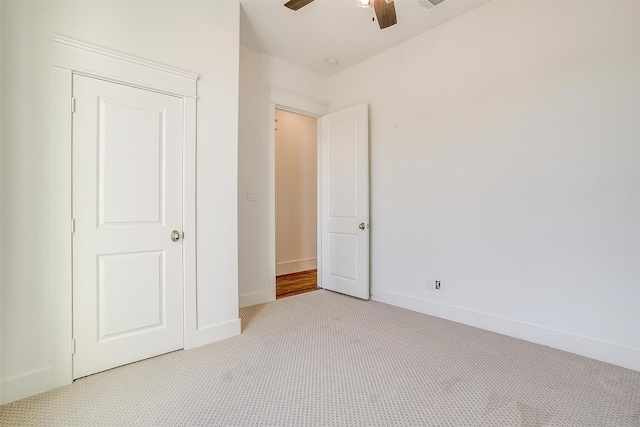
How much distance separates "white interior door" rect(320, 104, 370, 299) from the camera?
12.3 feet

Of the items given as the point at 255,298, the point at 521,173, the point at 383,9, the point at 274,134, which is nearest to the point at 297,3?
the point at 383,9

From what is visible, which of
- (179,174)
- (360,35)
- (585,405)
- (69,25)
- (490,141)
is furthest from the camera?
(360,35)

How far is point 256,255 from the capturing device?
3600mm

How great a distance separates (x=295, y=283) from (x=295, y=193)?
1.67 meters

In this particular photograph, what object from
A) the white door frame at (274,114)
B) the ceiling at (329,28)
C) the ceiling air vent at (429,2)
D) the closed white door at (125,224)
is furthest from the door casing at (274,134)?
the ceiling air vent at (429,2)

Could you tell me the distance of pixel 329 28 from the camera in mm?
3139

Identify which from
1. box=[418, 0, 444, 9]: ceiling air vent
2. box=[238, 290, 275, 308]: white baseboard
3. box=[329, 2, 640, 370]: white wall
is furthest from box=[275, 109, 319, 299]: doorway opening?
box=[418, 0, 444, 9]: ceiling air vent

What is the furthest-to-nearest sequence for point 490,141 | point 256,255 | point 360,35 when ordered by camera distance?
point 256,255 → point 360,35 → point 490,141

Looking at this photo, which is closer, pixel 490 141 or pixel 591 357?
pixel 591 357

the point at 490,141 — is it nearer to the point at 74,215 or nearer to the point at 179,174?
the point at 179,174

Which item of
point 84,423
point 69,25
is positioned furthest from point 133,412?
point 69,25

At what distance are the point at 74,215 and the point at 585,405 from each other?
10.7 ft

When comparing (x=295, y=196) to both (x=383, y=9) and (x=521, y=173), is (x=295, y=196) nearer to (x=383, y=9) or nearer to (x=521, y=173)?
(x=521, y=173)

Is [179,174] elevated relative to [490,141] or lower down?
lower down
